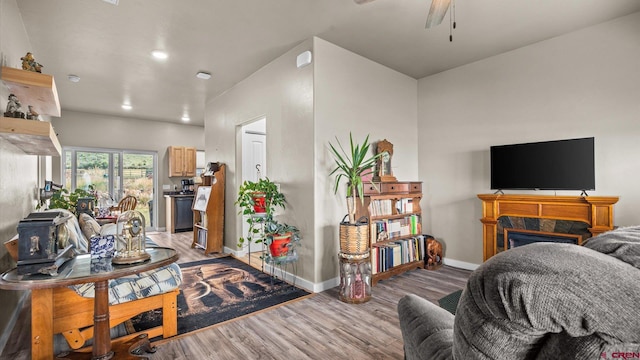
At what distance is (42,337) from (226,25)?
2975 mm

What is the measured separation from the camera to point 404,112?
14.7ft

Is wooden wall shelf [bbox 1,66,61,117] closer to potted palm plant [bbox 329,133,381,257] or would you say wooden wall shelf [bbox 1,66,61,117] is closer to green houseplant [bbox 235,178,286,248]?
green houseplant [bbox 235,178,286,248]

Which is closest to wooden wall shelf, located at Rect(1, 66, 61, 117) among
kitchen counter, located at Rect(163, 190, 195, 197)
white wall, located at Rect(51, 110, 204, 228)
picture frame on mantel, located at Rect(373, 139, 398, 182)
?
picture frame on mantel, located at Rect(373, 139, 398, 182)

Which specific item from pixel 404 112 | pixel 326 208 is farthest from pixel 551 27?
pixel 326 208

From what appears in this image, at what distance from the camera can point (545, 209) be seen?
326 cm

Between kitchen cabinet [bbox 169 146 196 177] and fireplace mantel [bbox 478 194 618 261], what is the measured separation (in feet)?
22.9

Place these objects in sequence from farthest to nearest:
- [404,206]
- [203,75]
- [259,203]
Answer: [203,75], [404,206], [259,203]

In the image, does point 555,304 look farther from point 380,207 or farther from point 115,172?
point 115,172

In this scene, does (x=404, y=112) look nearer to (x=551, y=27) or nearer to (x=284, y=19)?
(x=551, y=27)

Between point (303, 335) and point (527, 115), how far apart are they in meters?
3.54

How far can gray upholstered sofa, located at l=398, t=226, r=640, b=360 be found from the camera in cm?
49

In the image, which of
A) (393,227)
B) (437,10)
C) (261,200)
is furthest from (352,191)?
(437,10)

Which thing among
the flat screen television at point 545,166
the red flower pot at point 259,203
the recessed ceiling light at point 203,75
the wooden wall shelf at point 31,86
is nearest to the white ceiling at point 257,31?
the recessed ceiling light at point 203,75

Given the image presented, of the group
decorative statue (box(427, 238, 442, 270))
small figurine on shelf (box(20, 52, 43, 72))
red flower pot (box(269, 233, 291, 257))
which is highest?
small figurine on shelf (box(20, 52, 43, 72))
